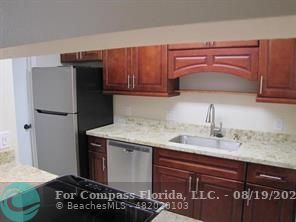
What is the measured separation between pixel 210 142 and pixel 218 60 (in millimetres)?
866

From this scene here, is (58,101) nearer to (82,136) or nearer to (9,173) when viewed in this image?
(82,136)

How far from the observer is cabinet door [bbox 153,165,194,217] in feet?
7.64

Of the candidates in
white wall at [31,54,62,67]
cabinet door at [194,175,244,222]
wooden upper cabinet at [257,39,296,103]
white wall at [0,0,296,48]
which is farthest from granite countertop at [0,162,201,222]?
white wall at [31,54,62,67]

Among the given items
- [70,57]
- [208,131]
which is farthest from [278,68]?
[70,57]

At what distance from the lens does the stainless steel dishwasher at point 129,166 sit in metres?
2.52

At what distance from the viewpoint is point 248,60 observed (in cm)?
220

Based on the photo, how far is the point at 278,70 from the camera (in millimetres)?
2066

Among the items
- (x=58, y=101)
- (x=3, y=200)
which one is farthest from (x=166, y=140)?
(x=3, y=200)

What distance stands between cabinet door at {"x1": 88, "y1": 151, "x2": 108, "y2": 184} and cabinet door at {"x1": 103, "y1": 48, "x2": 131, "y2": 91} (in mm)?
812

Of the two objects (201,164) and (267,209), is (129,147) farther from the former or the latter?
(267,209)

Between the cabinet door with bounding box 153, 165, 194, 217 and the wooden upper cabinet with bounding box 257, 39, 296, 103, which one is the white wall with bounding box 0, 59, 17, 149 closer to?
the cabinet door with bounding box 153, 165, 194, 217

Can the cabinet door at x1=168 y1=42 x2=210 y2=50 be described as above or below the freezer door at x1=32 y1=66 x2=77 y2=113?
above

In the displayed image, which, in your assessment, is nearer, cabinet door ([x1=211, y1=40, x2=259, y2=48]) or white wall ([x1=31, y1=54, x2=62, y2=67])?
cabinet door ([x1=211, y1=40, x2=259, y2=48])

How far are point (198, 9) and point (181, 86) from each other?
98.3 inches
